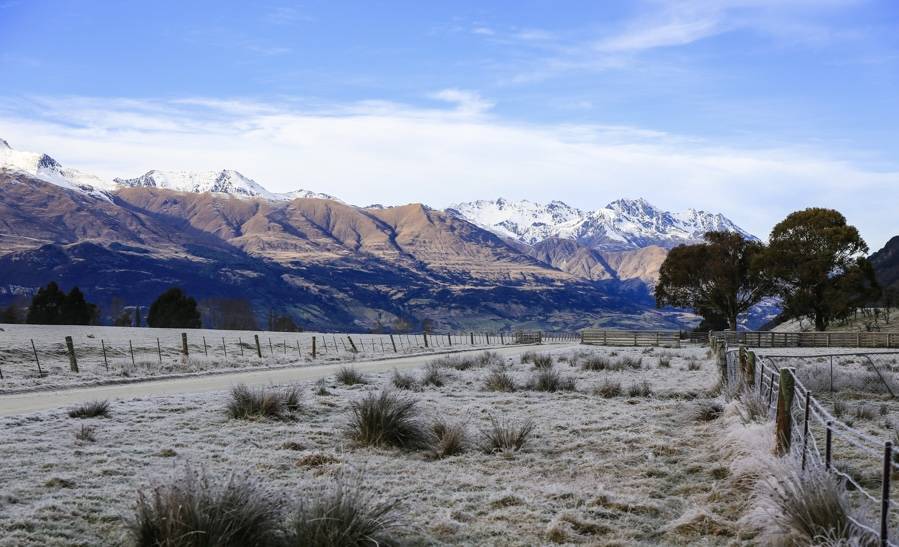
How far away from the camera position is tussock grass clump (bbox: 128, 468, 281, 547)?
24.3 feet

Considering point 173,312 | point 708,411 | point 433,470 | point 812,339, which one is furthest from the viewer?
point 173,312

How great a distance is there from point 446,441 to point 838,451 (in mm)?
6161

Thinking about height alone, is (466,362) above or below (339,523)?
below

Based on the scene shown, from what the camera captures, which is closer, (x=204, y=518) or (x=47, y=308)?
(x=204, y=518)

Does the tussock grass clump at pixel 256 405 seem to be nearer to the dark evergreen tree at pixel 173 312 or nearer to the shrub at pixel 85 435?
the shrub at pixel 85 435

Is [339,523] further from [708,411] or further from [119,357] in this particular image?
[119,357]

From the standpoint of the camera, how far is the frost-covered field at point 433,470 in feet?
29.1

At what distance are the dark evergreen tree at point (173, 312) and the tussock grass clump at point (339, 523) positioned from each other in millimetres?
92315

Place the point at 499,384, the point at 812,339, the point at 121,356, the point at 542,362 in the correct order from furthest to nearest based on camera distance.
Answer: the point at 812,339 → the point at 121,356 → the point at 542,362 → the point at 499,384

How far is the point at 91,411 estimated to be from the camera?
16.2 metres

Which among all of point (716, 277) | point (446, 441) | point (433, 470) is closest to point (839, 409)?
point (446, 441)

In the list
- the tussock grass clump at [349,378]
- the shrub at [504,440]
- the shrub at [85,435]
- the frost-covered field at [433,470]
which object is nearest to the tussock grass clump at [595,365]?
the tussock grass clump at [349,378]

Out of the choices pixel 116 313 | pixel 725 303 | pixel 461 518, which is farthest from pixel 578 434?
pixel 116 313

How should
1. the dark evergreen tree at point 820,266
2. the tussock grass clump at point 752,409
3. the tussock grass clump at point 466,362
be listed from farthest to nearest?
the dark evergreen tree at point 820,266, the tussock grass clump at point 466,362, the tussock grass clump at point 752,409
